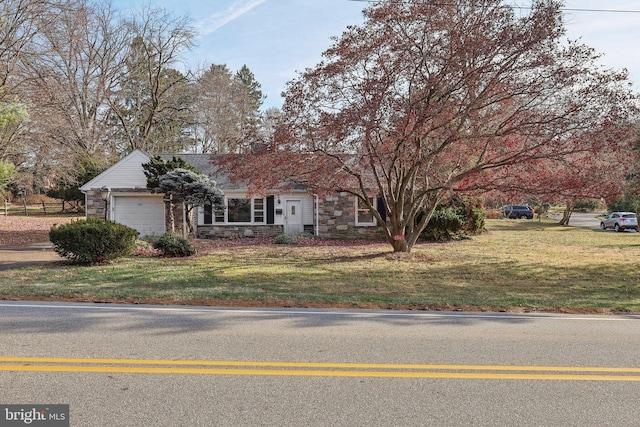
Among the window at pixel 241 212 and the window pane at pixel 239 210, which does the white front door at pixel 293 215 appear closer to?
the window at pixel 241 212

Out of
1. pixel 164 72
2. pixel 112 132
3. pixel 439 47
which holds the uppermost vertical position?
pixel 164 72

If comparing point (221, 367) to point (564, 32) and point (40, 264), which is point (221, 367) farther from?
point (564, 32)

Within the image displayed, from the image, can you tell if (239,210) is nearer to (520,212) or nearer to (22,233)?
(22,233)

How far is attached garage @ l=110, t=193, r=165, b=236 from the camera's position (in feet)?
67.3

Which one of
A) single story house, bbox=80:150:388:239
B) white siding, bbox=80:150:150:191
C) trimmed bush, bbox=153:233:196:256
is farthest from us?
single story house, bbox=80:150:388:239

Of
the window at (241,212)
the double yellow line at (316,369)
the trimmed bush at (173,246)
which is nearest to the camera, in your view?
the double yellow line at (316,369)

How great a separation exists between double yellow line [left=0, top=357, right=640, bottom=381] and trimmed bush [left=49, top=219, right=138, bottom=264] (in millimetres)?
7941

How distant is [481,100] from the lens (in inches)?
486

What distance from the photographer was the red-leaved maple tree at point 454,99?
1170cm

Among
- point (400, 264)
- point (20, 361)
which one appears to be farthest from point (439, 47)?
point (20, 361)

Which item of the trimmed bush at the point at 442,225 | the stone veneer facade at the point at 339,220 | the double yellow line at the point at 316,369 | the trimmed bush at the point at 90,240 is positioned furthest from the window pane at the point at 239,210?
the double yellow line at the point at 316,369

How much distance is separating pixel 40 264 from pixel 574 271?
49.3ft

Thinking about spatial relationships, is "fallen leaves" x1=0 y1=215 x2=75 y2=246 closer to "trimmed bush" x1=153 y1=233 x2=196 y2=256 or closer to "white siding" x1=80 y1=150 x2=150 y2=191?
"white siding" x1=80 y1=150 x2=150 y2=191

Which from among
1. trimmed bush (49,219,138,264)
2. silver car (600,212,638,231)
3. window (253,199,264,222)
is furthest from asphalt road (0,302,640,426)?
silver car (600,212,638,231)
